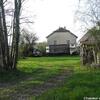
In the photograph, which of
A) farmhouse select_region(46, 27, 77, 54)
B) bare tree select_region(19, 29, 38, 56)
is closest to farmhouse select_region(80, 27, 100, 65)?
bare tree select_region(19, 29, 38, 56)

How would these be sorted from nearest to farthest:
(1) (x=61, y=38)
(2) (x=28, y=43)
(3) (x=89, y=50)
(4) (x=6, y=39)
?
(4) (x=6, y=39), (3) (x=89, y=50), (2) (x=28, y=43), (1) (x=61, y=38)

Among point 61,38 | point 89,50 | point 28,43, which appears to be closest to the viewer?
point 89,50

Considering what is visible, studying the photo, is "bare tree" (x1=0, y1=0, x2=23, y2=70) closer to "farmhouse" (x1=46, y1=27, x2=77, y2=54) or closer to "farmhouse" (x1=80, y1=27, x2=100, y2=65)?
"farmhouse" (x1=80, y1=27, x2=100, y2=65)

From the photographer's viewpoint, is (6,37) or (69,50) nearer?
(6,37)

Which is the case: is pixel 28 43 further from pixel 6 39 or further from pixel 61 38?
pixel 6 39

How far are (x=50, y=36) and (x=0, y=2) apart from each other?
68.9 m

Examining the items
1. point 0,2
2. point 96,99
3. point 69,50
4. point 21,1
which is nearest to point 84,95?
point 96,99

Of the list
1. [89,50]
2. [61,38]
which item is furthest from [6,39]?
[61,38]

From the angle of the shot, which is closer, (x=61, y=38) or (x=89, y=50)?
(x=89, y=50)

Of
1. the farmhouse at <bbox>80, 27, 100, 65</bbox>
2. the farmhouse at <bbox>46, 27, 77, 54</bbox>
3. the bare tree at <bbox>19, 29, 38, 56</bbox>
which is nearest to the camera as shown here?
the farmhouse at <bbox>80, 27, 100, 65</bbox>

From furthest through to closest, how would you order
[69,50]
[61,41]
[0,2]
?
[61,41], [69,50], [0,2]

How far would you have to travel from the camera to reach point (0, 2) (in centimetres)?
2305

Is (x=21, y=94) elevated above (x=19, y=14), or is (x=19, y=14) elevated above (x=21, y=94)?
(x=19, y=14)

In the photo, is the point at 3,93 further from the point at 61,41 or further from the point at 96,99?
the point at 61,41
